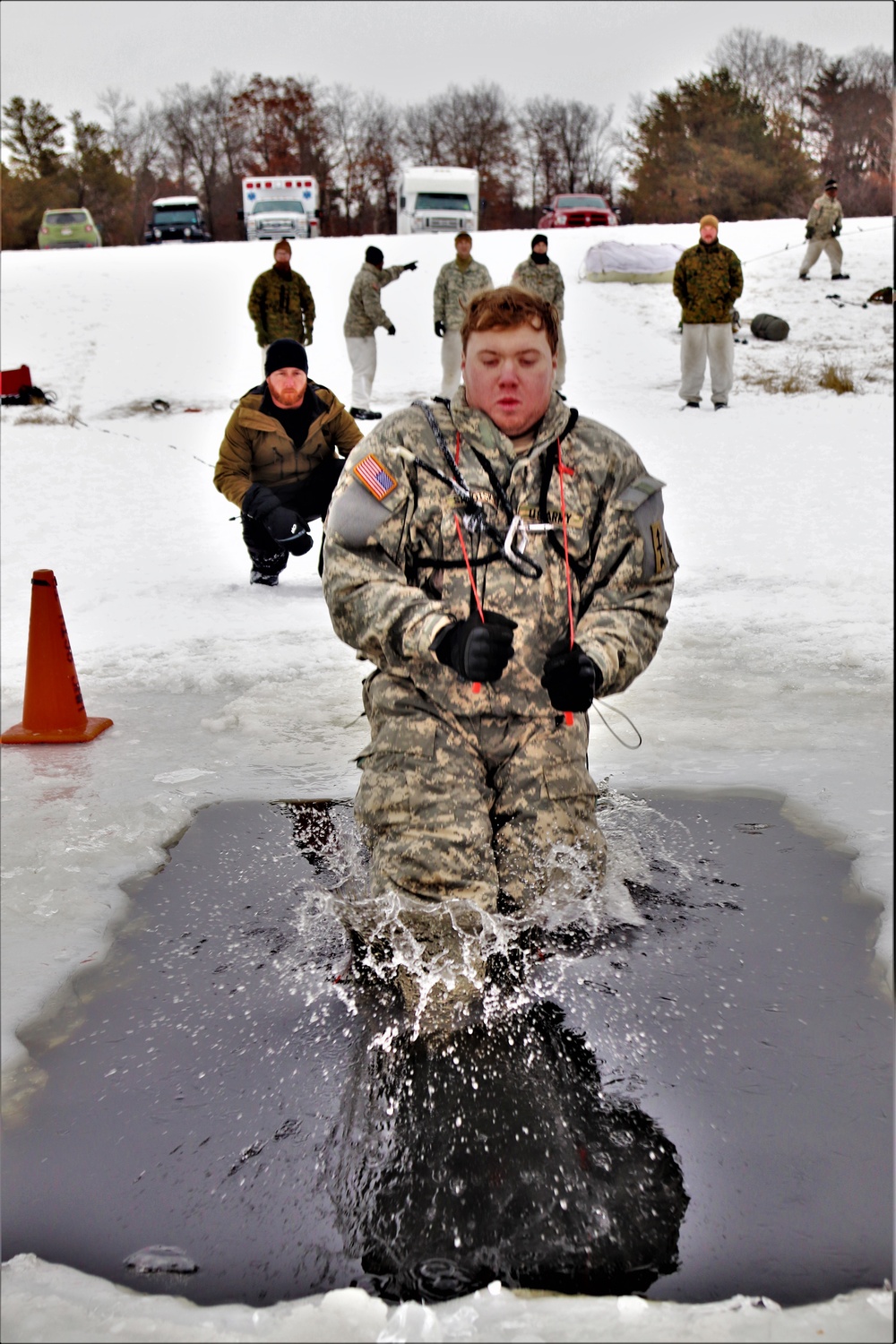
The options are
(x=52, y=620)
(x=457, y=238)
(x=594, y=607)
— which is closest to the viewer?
(x=594, y=607)

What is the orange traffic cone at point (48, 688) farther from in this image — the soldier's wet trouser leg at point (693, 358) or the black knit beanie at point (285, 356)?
the soldier's wet trouser leg at point (693, 358)

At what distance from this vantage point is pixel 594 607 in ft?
9.58

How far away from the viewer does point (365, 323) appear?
42.3 ft

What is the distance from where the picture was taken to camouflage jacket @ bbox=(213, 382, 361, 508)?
644 centimetres

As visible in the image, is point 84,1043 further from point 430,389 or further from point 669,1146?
point 430,389

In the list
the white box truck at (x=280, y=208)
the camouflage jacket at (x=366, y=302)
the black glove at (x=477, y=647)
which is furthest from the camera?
the white box truck at (x=280, y=208)

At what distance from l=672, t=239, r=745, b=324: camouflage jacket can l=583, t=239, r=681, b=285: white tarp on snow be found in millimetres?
8070

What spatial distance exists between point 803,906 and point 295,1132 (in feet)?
4.92

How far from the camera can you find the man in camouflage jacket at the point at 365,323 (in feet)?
42.3

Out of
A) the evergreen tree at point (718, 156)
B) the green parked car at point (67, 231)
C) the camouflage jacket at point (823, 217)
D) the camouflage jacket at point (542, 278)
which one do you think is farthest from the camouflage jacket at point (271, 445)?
the evergreen tree at point (718, 156)

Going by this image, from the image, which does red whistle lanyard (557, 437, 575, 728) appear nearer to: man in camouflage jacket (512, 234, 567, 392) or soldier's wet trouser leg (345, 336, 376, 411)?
man in camouflage jacket (512, 234, 567, 392)

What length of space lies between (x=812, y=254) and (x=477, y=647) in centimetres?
1730

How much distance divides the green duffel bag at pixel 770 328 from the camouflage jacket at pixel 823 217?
7.83ft

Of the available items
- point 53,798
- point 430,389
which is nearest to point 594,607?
point 53,798
